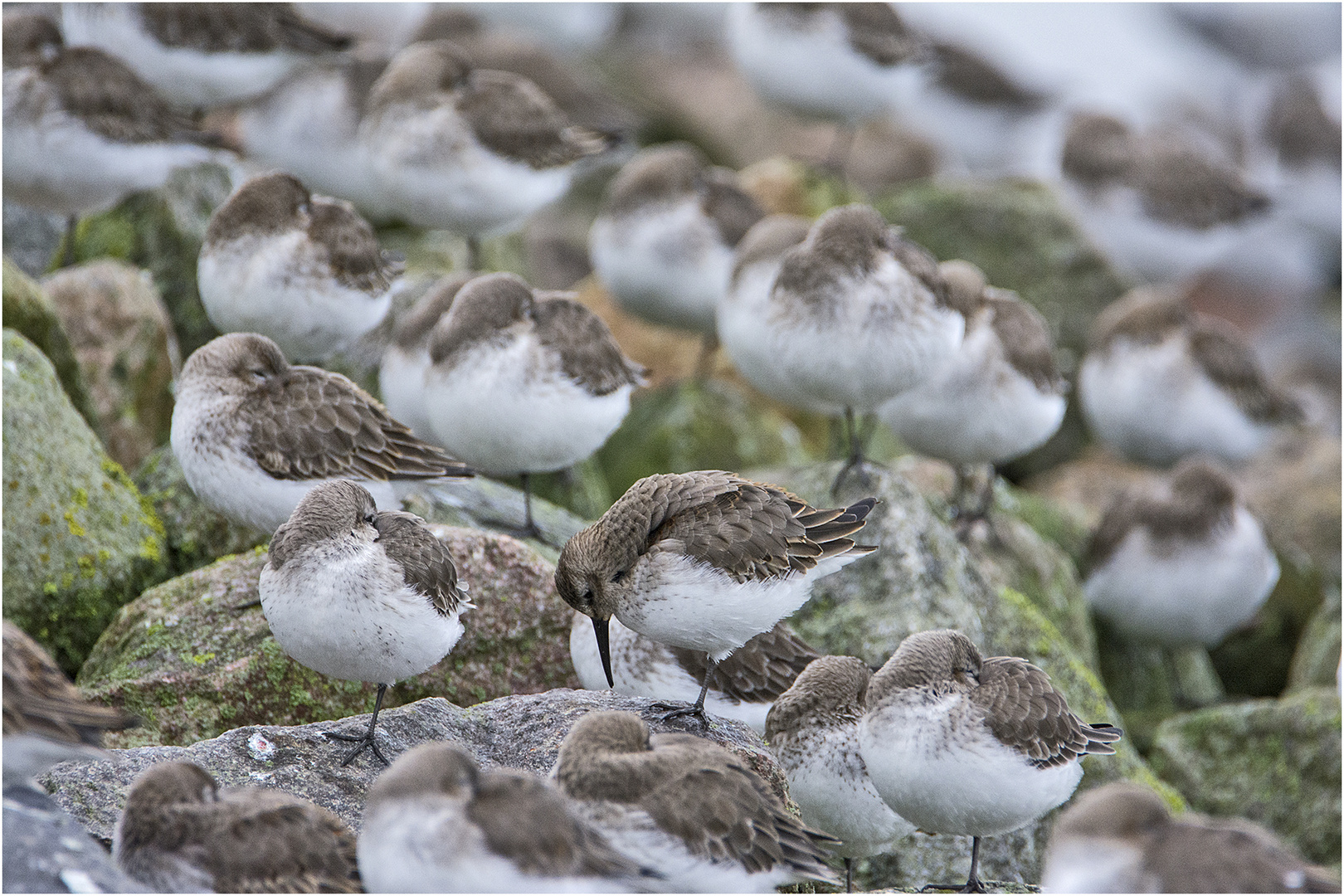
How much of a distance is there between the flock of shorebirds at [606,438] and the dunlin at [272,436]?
21 millimetres

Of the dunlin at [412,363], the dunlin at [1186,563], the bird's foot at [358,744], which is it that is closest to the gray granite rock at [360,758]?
the bird's foot at [358,744]

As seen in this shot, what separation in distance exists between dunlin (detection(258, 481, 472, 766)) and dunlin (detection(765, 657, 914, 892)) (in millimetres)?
1836

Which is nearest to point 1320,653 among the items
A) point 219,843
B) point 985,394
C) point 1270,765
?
point 1270,765

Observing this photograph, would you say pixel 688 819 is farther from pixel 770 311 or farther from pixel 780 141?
pixel 780 141

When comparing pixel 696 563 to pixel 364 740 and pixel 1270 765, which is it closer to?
pixel 364 740

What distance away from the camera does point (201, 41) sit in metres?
12.6

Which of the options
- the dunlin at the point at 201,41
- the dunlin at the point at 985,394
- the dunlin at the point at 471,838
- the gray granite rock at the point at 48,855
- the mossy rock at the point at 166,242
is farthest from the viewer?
the dunlin at the point at 201,41

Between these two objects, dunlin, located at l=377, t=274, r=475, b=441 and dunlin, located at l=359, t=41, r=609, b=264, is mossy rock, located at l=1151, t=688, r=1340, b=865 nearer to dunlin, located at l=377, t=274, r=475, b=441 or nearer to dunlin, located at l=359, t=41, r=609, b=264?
dunlin, located at l=377, t=274, r=475, b=441

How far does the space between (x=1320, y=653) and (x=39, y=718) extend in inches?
390

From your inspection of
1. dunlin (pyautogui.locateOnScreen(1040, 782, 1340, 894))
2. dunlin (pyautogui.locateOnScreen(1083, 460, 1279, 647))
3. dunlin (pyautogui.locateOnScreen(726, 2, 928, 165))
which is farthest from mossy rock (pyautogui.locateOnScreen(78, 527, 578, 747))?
dunlin (pyautogui.locateOnScreen(726, 2, 928, 165))

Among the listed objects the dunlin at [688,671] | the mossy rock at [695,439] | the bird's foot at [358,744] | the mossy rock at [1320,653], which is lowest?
the mossy rock at [1320,653]

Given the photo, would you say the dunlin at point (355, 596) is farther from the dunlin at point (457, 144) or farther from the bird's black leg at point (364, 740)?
the dunlin at point (457, 144)

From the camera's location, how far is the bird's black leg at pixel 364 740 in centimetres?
670

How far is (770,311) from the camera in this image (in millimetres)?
9719
